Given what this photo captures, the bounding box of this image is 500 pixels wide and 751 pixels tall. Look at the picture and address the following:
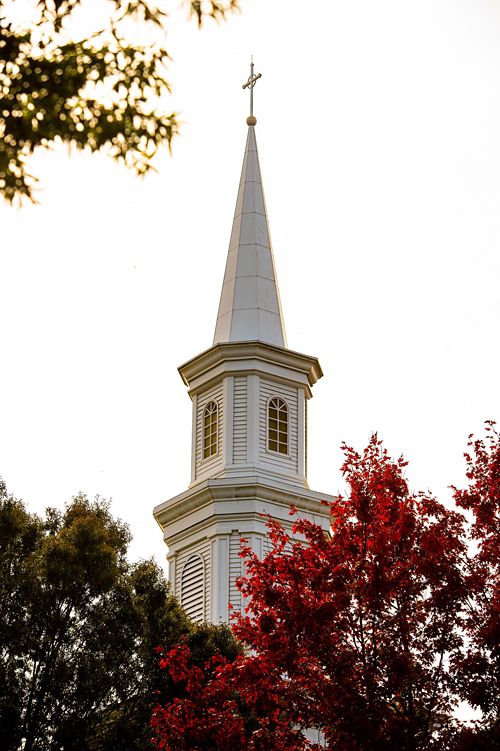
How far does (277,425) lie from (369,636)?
22.3 m

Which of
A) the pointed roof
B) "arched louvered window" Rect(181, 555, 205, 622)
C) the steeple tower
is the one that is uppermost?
the pointed roof

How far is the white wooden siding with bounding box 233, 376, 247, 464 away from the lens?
3934 cm

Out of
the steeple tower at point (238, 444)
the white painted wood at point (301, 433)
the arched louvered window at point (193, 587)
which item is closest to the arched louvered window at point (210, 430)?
the steeple tower at point (238, 444)

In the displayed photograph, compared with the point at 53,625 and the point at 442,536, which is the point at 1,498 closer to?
the point at 53,625

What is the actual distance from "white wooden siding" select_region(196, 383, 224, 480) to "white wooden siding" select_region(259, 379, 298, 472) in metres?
1.19

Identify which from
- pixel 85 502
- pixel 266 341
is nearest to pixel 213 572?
pixel 266 341

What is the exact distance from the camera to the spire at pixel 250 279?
41656 mm

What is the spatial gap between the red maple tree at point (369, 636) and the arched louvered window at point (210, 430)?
68.2 ft

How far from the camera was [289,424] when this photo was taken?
133 ft

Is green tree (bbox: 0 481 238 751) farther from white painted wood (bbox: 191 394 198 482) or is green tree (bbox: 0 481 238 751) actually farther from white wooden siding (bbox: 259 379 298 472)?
white painted wood (bbox: 191 394 198 482)

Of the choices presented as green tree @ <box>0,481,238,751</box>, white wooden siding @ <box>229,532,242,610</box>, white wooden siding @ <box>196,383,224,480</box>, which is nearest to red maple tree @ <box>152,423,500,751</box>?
green tree @ <box>0,481,238,751</box>

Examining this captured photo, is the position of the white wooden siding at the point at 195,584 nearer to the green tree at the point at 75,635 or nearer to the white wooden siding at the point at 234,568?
the white wooden siding at the point at 234,568

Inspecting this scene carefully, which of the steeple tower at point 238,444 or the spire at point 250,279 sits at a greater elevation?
the spire at point 250,279

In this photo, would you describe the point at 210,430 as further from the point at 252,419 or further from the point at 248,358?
the point at 248,358
